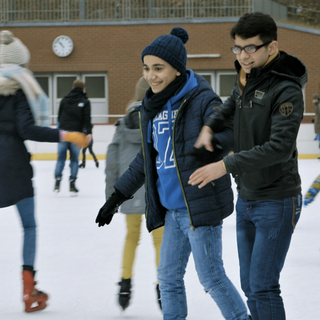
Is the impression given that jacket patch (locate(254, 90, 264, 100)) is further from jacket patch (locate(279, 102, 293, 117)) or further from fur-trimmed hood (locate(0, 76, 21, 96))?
fur-trimmed hood (locate(0, 76, 21, 96))

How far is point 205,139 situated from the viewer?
202 cm

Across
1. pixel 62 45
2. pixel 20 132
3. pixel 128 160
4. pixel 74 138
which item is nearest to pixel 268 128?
pixel 128 160

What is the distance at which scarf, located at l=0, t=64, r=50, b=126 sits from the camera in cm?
295

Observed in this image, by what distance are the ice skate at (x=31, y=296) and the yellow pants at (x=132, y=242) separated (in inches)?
18.3

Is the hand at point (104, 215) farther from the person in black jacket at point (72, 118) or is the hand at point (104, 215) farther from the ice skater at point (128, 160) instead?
the person in black jacket at point (72, 118)

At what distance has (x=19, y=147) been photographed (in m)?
3.02

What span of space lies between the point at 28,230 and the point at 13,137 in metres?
0.53

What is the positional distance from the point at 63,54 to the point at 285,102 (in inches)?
692

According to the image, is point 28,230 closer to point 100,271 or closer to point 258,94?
point 100,271

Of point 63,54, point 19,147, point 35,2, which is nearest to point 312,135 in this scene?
point 63,54

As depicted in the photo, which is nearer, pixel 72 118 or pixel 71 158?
pixel 71 158

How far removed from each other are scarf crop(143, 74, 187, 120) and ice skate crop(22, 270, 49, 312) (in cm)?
133

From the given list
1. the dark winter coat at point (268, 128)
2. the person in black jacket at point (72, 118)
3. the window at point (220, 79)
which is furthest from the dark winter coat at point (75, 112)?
the window at point (220, 79)

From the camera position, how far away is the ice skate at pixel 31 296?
9.75ft
